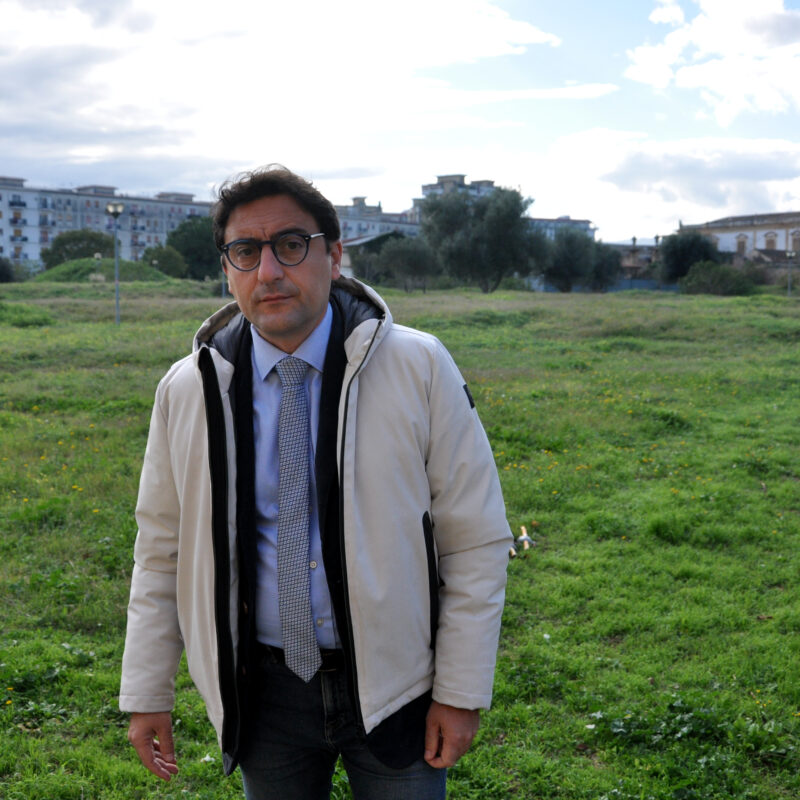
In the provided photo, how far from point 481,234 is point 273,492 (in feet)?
170

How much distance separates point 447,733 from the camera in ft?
6.99

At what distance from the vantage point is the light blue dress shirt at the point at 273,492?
2.16m

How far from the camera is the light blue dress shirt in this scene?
85.0 inches

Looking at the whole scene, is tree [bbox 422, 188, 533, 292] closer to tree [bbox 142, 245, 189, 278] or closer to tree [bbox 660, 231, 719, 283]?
tree [bbox 660, 231, 719, 283]

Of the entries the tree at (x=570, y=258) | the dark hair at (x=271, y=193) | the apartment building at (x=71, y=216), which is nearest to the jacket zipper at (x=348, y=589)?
the dark hair at (x=271, y=193)

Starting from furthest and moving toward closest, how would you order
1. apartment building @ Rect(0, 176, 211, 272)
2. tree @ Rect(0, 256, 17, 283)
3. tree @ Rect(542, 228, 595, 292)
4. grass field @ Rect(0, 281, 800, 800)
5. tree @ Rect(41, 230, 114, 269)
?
apartment building @ Rect(0, 176, 211, 272)
tree @ Rect(41, 230, 114, 269)
tree @ Rect(542, 228, 595, 292)
tree @ Rect(0, 256, 17, 283)
grass field @ Rect(0, 281, 800, 800)

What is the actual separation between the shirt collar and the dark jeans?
75 cm

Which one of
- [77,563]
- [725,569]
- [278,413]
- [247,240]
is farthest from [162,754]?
[725,569]

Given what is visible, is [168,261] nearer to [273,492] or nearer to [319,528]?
[273,492]

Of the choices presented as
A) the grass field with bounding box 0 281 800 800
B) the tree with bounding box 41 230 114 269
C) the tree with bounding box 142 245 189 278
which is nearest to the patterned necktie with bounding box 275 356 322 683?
Answer: the grass field with bounding box 0 281 800 800

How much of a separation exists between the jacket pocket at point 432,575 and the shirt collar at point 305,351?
485 millimetres

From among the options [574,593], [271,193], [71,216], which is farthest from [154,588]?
[71,216]

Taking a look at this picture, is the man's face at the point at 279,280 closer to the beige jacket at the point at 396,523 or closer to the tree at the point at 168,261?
the beige jacket at the point at 396,523

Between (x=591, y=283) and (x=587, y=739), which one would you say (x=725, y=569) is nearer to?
(x=587, y=739)
